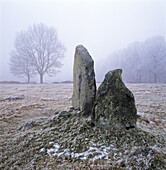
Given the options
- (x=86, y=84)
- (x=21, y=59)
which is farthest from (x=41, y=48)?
(x=86, y=84)

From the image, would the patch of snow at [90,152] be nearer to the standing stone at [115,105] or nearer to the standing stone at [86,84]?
the standing stone at [115,105]

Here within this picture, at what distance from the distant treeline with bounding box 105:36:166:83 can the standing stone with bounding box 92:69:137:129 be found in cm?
2801

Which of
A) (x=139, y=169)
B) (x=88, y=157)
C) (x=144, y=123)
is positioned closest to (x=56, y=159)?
(x=88, y=157)

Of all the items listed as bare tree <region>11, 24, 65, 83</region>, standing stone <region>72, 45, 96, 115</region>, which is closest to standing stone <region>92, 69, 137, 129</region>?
standing stone <region>72, 45, 96, 115</region>

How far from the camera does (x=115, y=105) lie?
111 inches

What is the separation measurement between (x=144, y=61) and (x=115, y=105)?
30413mm

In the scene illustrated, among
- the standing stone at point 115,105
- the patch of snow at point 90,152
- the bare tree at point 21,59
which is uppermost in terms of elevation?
the bare tree at point 21,59

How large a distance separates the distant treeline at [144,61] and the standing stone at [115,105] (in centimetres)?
2801

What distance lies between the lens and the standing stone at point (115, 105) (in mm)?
2768

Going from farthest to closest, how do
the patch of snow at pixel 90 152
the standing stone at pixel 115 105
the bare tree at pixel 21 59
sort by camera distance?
the bare tree at pixel 21 59
the standing stone at pixel 115 105
the patch of snow at pixel 90 152

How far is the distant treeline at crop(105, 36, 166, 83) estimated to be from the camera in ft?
89.7

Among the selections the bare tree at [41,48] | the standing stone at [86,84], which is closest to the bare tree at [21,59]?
the bare tree at [41,48]

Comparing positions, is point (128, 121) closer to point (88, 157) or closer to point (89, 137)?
point (89, 137)

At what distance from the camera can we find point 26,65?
2269 centimetres
